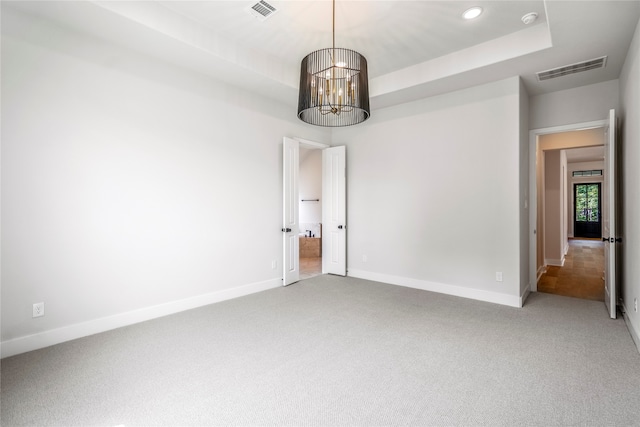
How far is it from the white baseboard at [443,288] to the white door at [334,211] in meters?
0.34

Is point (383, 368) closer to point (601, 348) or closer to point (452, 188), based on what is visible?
point (601, 348)

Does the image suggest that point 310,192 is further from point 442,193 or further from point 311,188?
point 442,193

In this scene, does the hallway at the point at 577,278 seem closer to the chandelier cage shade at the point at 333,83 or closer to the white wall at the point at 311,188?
the chandelier cage shade at the point at 333,83

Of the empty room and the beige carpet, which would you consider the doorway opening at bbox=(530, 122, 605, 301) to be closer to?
the empty room

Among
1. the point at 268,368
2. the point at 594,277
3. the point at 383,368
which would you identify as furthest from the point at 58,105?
the point at 594,277

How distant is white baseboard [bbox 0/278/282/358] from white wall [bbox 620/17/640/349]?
419 centimetres

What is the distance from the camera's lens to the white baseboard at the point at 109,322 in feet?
Result: 8.74

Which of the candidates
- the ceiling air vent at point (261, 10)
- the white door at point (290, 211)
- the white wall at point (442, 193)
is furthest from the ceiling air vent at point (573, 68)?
the white door at point (290, 211)

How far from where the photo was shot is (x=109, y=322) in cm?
316

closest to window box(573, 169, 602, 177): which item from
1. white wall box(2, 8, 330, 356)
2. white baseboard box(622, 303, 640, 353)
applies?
white baseboard box(622, 303, 640, 353)

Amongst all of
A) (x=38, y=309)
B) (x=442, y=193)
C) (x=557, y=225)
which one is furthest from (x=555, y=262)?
(x=38, y=309)

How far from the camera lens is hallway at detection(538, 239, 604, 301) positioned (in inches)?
178

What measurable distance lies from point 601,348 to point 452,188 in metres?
2.36

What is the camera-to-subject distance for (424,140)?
470cm
